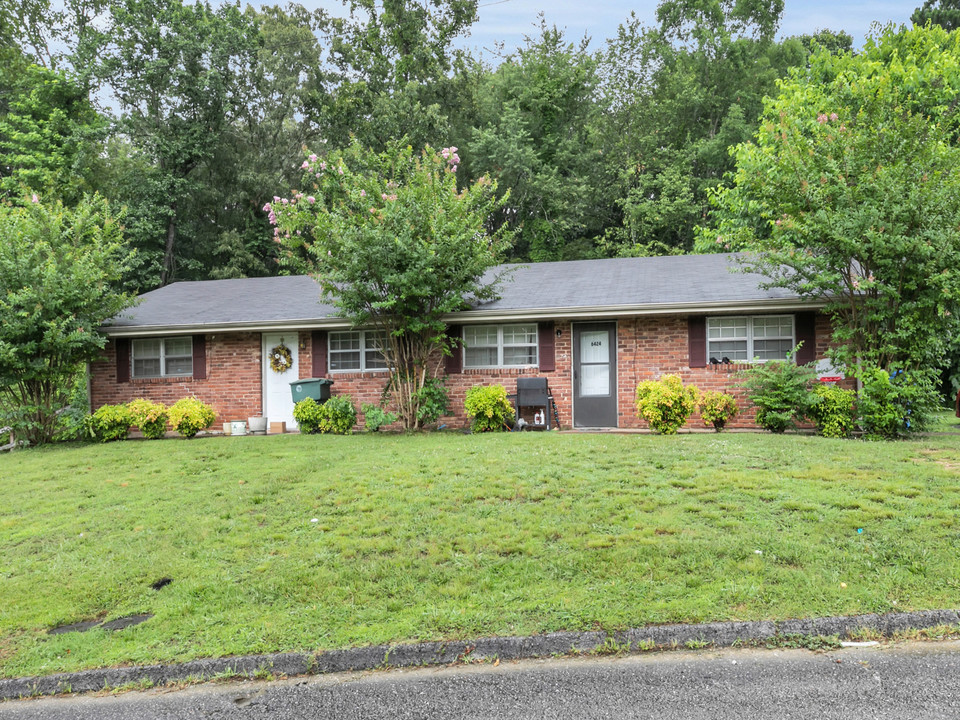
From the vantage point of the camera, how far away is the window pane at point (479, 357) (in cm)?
1334

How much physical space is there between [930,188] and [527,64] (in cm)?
2186

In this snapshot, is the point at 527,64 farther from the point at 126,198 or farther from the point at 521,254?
the point at 126,198

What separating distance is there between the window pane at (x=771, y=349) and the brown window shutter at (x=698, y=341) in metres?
0.89

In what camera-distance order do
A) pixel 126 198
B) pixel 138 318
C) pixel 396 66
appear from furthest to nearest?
pixel 396 66 < pixel 126 198 < pixel 138 318

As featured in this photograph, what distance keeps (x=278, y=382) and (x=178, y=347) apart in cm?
231

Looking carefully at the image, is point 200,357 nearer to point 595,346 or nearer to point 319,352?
point 319,352

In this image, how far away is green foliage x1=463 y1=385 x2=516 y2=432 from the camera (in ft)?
39.2

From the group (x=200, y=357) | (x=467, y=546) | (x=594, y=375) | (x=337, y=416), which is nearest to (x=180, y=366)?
(x=200, y=357)

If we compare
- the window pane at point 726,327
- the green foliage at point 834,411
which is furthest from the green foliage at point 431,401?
the green foliage at point 834,411

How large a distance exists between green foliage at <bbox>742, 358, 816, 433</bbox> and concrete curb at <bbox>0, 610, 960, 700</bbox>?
7.09 metres

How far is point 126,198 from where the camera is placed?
25297 mm

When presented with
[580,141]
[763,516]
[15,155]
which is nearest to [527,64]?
[580,141]

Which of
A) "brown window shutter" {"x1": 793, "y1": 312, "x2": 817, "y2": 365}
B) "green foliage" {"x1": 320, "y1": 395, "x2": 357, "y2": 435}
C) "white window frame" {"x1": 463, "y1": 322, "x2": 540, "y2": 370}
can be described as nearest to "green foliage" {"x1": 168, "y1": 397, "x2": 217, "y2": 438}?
"green foliage" {"x1": 320, "y1": 395, "x2": 357, "y2": 435}

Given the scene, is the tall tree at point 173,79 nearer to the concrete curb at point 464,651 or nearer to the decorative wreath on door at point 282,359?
the decorative wreath on door at point 282,359
